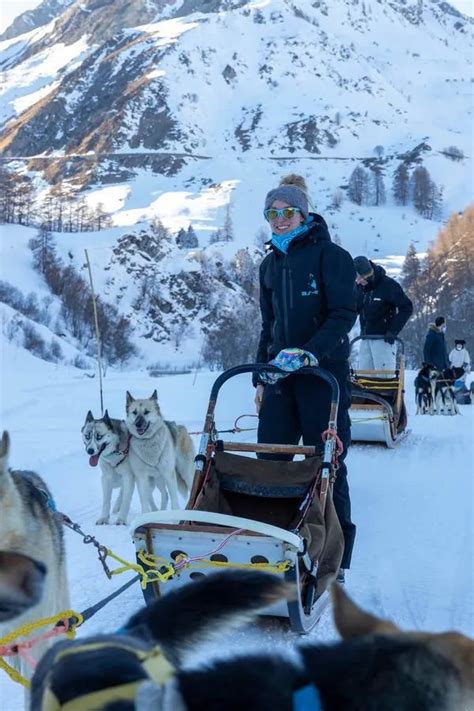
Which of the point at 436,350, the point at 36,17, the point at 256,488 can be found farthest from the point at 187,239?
the point at 36,17

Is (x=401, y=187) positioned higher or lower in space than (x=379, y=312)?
higher

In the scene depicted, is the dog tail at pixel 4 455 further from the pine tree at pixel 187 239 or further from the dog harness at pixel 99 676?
the pine tree at pixel 187 239

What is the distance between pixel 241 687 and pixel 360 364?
6.43 metres

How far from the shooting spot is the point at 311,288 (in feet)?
9.73

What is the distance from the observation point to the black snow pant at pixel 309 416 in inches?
118

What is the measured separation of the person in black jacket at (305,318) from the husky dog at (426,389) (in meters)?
7.78

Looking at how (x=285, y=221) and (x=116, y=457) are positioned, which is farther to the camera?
(x=116, y=457)

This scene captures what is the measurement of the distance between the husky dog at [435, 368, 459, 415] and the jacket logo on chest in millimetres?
8004

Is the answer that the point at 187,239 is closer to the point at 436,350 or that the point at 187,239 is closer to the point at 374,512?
the point at 436,350

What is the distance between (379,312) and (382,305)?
65 mm

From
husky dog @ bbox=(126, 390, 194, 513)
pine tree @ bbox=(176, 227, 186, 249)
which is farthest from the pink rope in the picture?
pine tree @ bbox=(176, 227, 186, 249)

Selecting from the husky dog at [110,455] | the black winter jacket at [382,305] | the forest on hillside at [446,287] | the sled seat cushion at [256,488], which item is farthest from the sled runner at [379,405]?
the forest on hillside at [446,287]

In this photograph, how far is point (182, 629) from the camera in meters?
1.10

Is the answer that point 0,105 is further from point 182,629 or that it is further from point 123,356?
point 182,629
